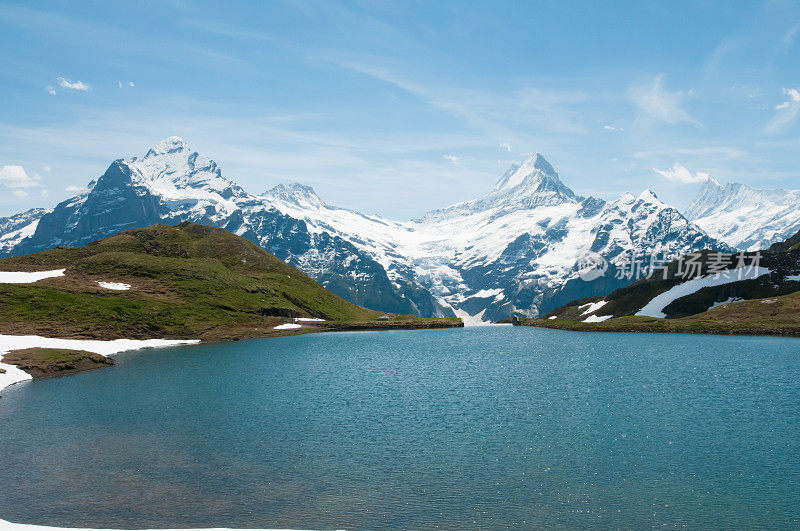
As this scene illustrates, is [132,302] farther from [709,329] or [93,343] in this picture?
[709,329]

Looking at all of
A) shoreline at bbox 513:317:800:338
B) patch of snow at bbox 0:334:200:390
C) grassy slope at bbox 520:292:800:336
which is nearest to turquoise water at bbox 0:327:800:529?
patch of snow at bbox 0:334:200:390

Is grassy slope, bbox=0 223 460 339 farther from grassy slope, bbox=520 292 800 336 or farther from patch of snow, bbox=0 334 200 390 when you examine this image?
grassy slope, bbox=520 292 800 336

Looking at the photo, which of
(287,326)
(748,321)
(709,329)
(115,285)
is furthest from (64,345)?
(748,321)

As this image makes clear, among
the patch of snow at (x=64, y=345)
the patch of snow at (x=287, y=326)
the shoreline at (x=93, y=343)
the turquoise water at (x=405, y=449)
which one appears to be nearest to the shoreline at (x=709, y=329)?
the turquoise water at (x=405, y=449)

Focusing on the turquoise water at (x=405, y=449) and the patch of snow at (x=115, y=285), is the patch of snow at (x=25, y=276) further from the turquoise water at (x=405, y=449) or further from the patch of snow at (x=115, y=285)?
the turquoise water at (x=405, y=449)

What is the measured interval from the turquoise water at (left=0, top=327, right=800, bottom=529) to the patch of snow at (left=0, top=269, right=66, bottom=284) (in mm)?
99325

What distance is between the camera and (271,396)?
64.6 m

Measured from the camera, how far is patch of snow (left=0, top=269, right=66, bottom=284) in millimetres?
156500

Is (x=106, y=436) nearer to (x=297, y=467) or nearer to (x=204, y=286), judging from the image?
(x=297, y=467)

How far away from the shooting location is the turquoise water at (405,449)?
30109mm

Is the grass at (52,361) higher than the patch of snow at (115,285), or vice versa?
the patch of snow at (115,285)

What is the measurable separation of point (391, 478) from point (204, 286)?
164m

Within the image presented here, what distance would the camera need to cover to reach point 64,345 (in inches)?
4139

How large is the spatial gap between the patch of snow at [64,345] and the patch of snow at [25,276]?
2200 inches
